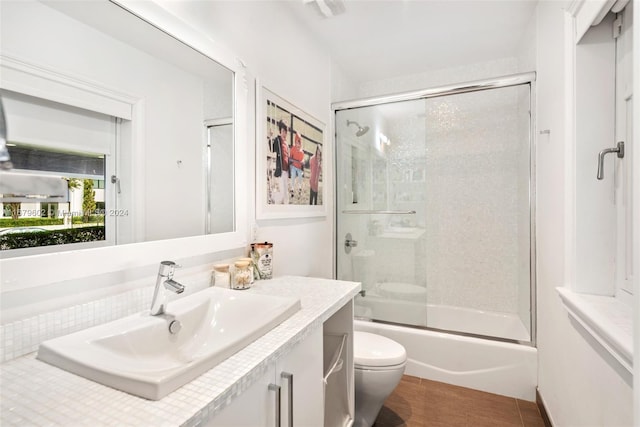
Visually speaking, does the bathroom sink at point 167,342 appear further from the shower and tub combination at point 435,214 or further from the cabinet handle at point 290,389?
the shower and tub combination at point 435,214

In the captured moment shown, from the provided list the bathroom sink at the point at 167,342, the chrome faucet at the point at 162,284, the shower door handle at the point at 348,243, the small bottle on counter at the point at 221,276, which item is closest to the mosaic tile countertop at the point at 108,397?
the bathroom sink at the point at 167,342

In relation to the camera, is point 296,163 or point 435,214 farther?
point 435,214

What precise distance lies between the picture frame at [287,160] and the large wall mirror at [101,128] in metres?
0.35

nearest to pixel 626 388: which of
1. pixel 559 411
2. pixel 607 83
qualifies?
pixel 559 411

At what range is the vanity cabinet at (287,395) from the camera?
0.69 meters

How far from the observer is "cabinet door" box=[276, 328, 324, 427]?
0.87m

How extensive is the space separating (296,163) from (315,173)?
27 centimetres

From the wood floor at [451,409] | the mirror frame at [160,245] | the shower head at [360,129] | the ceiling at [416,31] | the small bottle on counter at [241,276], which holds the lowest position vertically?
the wood floor at [451,409]

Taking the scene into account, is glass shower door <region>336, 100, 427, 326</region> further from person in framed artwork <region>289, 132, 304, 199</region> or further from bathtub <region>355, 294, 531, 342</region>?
person in framed artwork <region>289, 132, 304, 199</region>

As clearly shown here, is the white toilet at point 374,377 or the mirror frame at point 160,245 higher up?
the mirror frame at point 160,245

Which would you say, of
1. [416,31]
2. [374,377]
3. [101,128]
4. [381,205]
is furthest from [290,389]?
[416,31]

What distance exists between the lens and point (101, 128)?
91 cm

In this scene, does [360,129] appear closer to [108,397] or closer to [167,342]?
[167,342]

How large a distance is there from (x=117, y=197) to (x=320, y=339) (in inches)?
32.0
